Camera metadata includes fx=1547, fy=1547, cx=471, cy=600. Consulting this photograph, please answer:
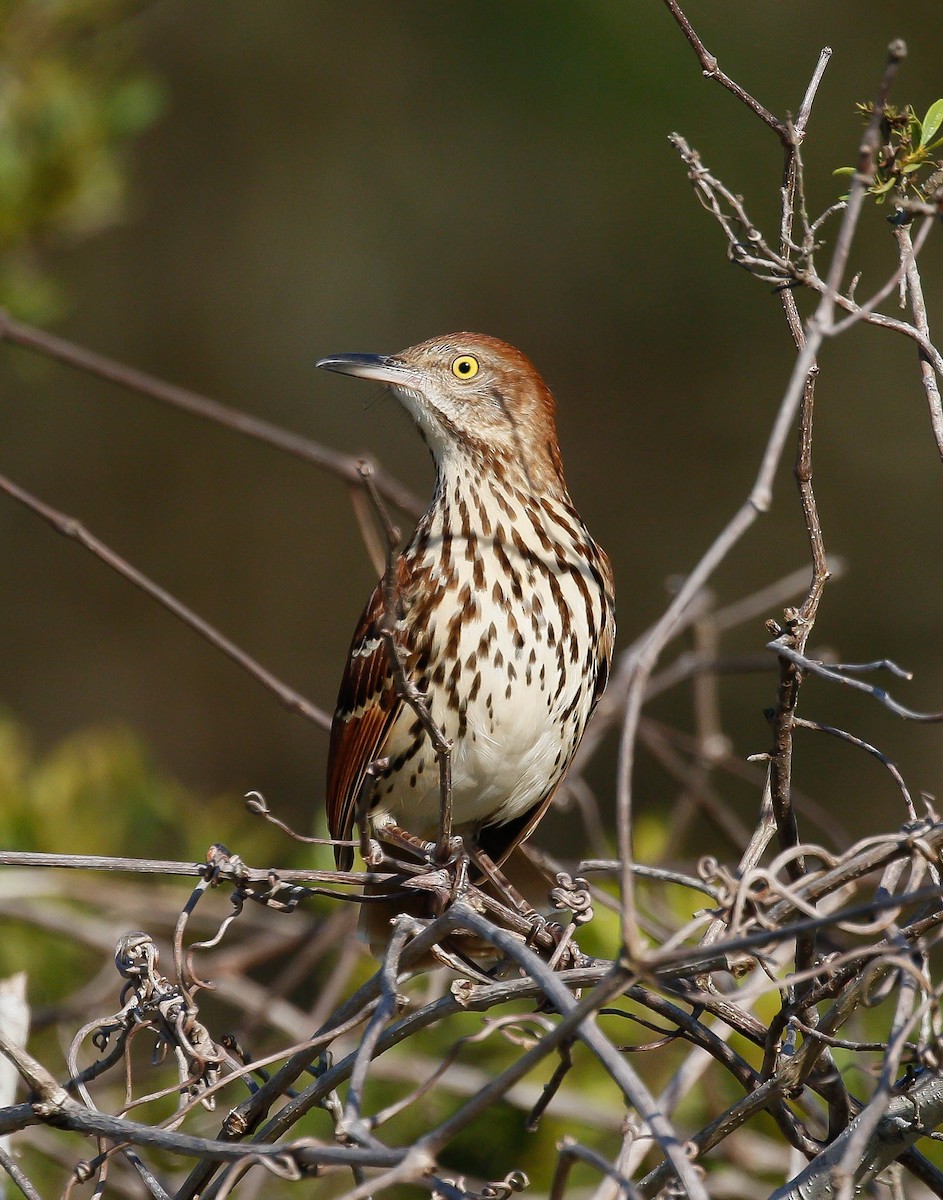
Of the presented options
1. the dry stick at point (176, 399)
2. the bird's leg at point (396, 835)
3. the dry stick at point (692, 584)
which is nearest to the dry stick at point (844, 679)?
the dry stick at point (692, 584)

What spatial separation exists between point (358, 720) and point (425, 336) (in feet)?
18.3

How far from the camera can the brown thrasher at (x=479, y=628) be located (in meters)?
3.01

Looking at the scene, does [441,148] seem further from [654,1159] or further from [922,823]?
[922,823]

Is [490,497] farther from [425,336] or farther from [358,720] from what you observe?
[425,336]

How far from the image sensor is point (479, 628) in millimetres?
2996

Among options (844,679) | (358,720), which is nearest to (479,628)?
(358,720)

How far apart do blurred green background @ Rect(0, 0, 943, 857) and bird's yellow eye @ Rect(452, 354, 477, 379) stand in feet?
12.4

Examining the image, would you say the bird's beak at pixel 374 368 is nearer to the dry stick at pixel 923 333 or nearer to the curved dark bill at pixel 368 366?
the curved dark bill at pixel 368 366

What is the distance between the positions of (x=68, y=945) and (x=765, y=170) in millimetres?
5217

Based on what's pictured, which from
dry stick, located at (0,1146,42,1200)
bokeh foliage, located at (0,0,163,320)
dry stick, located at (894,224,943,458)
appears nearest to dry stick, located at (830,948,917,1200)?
dry stick, located at (894,224,943,458)

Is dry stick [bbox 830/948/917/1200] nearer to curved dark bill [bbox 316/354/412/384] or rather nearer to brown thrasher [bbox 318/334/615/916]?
brown thrasher [bbox 318/334/615/916]

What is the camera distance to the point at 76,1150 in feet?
12.0

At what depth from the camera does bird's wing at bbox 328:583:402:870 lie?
3160mm

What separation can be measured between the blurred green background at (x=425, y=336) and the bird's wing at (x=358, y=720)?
387cm
